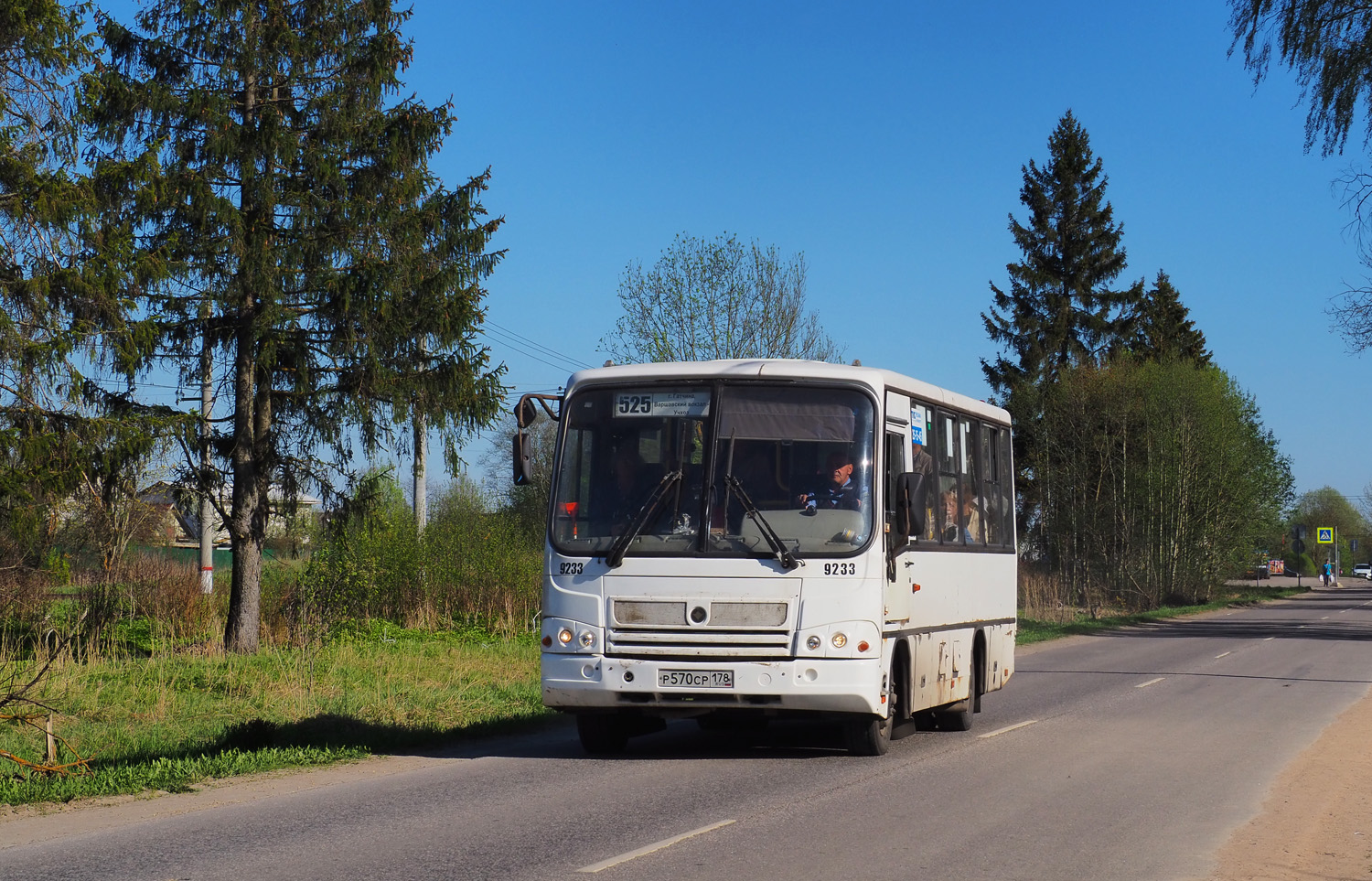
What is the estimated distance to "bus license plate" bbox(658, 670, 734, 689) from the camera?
→ 1077 centimetres

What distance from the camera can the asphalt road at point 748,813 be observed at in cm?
717

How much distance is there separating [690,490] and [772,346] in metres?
25.5

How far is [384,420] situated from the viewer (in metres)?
22.6

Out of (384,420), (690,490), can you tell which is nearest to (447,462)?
(384,420)

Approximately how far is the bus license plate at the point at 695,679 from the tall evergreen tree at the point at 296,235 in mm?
12322

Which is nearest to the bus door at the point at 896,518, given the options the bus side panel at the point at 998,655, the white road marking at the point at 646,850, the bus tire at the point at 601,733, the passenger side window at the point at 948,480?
the passenger side window at the point at 948,480

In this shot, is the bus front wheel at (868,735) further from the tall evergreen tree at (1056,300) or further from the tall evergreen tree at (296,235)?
the tall evergreen tree at (1056,300)

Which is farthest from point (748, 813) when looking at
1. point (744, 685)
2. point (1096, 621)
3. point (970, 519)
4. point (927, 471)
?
point (1096, 621)

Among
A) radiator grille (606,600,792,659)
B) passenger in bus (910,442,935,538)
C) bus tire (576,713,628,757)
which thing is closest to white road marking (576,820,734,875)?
radiator grille (606,600,792,659)

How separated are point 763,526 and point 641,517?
3.23 ft

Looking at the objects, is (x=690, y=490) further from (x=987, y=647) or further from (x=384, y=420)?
→ (x=384, y=420)

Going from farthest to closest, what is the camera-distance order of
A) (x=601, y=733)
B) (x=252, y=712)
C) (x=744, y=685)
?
(x=252, y=712), (x=601, y=733), (x=744, y=685)

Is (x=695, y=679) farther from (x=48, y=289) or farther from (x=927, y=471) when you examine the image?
(x=48, y=289)

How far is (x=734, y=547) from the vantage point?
11.0m
